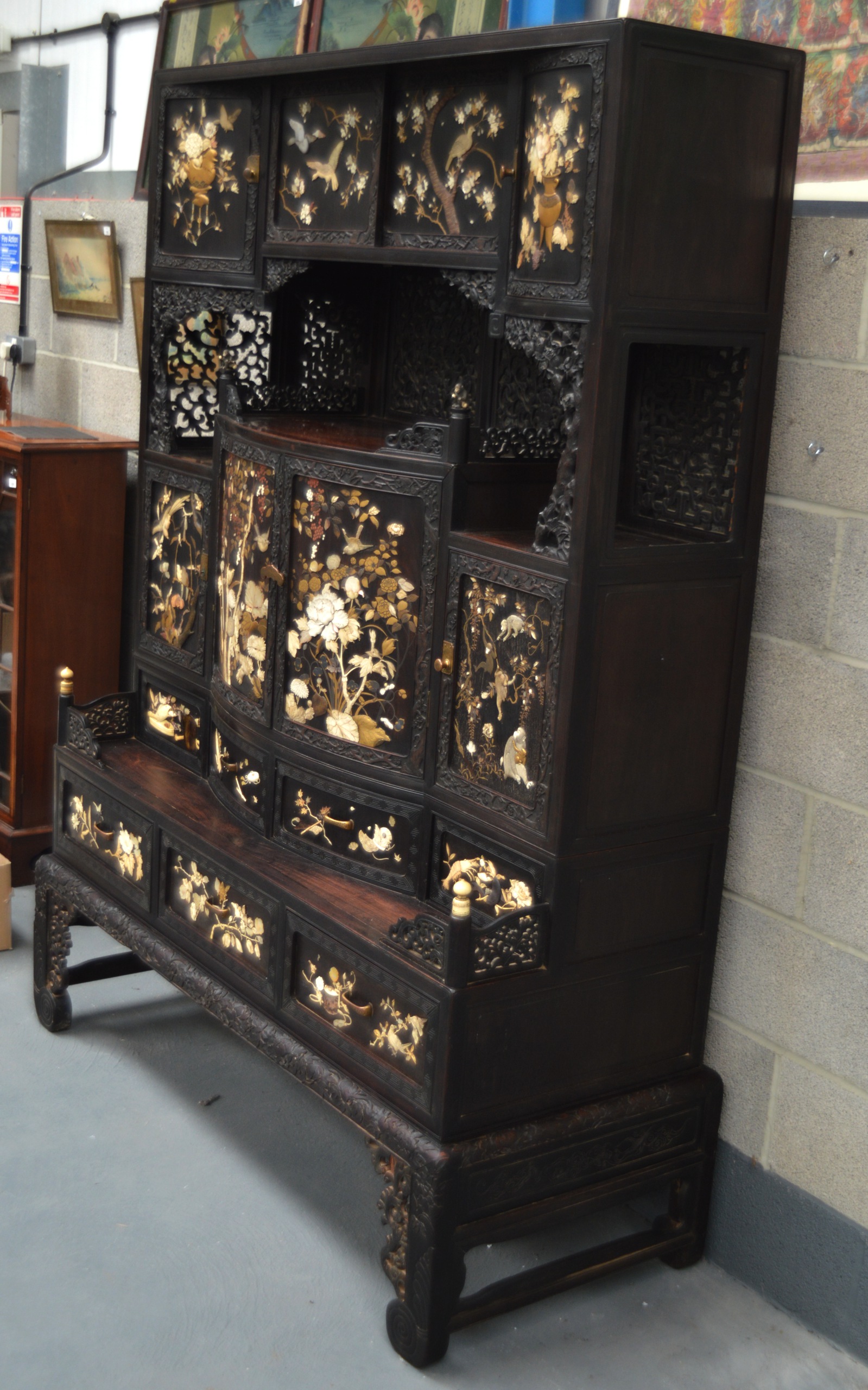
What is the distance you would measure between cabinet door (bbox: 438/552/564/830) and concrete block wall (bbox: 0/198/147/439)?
7.17 feet

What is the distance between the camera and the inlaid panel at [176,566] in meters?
3.42

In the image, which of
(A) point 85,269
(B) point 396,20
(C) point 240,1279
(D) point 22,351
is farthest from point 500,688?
(D) point 22,351

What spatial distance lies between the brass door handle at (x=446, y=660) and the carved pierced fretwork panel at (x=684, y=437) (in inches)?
17.5

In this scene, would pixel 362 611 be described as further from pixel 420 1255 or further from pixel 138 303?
pixel 138 303

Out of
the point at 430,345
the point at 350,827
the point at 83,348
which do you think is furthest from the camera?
the point at 83,348

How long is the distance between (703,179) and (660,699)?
831 mm

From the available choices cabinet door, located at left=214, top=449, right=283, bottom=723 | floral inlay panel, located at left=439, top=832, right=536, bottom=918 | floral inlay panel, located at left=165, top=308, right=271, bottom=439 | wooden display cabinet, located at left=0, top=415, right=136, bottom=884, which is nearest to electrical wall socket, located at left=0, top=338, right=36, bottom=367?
wooden display cabinet, located at left=0, top=415, right=136, bottom=884

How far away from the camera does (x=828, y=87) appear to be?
7.93 feet

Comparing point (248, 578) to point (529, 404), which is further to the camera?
point (248, 578)

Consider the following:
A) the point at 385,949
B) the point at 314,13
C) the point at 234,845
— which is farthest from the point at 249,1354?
the point at 314,13

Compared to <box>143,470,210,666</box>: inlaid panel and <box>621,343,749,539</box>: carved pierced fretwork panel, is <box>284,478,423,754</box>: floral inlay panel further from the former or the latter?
<box>143,470,210,666</box>: inlaid panel

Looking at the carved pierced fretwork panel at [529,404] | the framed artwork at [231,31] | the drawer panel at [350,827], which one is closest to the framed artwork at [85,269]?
the framed artwork at [231,31]

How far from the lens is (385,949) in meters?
2.55

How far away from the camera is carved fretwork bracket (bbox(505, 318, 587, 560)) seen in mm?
2283
